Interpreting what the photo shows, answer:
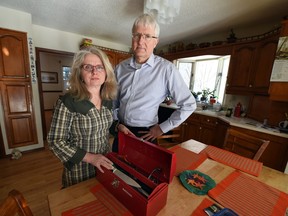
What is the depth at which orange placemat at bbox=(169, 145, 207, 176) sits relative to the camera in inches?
35.1

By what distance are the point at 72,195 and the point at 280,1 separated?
9.13 ft

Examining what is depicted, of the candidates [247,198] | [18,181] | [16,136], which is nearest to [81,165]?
[247,198]

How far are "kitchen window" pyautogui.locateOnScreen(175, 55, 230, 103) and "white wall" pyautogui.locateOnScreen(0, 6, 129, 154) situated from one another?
6.90 feet

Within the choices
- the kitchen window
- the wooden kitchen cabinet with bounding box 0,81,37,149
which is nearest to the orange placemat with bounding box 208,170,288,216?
the kitchen window

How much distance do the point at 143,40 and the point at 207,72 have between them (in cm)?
295

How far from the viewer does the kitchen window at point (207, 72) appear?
3.10m

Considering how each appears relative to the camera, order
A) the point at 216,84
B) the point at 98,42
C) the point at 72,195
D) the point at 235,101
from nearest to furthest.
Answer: the point at 72,195, the point at 235,101, the point at 216,84, the point at 98,42

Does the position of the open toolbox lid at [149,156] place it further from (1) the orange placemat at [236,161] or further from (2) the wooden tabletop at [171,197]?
(1) the orange placemat at [236,161]

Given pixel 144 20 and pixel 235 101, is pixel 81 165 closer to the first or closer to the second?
pixel 144 20

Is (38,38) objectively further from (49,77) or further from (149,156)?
(149,156)

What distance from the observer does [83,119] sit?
772 mm

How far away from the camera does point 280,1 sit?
1.70m

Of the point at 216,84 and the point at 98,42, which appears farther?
the point at 98,42

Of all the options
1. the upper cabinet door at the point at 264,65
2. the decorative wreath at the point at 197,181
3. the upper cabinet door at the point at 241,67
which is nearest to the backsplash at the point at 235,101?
the upper cabinet door at the point at 241,67
